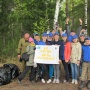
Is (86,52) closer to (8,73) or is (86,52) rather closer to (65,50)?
(65,50)

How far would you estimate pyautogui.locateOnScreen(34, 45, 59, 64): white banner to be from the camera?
1246 cm

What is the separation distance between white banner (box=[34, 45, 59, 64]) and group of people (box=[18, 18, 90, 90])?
14 centimetres

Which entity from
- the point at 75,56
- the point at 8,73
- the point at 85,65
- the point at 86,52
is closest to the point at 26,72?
the point at 8,73

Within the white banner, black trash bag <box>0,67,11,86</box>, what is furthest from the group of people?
black trash bag <box>0,67,11,86</box>

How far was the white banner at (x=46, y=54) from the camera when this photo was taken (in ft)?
40.9

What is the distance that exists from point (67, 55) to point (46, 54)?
109 cm

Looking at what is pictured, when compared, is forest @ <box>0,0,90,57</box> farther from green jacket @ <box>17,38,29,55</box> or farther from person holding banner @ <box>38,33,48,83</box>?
person holding banner @ <box>38,33,48,83</box>

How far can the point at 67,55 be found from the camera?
12070 millimetres

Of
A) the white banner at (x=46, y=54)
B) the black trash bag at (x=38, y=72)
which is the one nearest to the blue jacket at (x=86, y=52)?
the white banner at (x=46, y=54)

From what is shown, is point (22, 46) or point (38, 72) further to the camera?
point (22, 46)

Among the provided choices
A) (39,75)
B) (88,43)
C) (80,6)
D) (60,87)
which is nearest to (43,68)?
(39,75)

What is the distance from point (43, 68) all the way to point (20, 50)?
50.7 inches

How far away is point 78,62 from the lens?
11953 mm

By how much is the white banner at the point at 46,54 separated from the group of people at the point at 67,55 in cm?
14
